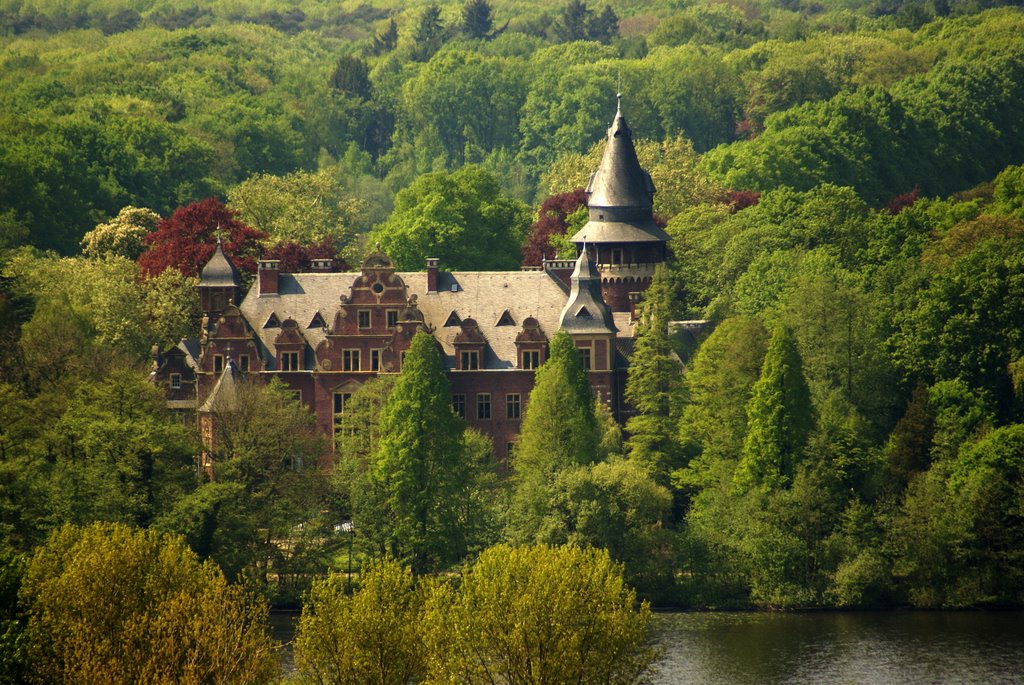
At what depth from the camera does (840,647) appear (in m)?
108

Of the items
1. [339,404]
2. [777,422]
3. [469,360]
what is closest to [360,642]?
[777,422]

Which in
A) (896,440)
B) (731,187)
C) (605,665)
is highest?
(731,187)

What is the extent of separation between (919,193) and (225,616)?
103561 mm

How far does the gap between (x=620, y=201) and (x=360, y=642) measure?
5274 centimetres

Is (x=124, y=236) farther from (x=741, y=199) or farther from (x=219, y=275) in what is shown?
(x=741, y=199)

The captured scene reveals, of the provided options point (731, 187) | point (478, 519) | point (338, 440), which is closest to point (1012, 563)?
point (478, 519)

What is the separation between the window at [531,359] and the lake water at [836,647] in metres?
18.7

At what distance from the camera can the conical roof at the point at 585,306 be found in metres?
130

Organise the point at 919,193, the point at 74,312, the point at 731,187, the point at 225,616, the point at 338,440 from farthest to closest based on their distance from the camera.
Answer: the point at 919,193 → the point at 731,187 → the point at 74,312 → the point at 338,440 → the point at 225,616

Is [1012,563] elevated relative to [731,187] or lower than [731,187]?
lower

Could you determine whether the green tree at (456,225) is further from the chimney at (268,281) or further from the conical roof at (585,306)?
the conical roof at (585,306)

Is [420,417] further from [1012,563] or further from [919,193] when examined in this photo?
[919,193]

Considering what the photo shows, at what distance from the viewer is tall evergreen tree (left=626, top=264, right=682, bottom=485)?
125m

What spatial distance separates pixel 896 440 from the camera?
12194 centimetres
